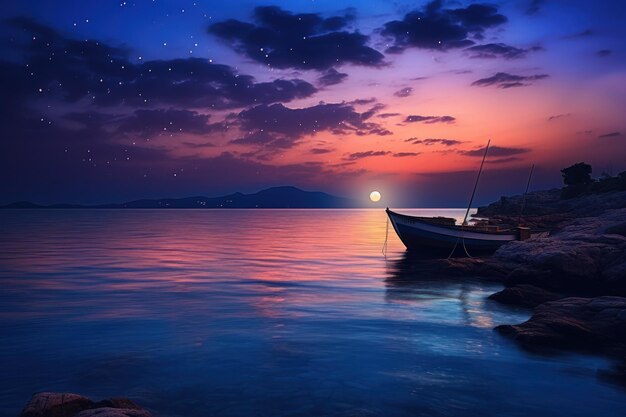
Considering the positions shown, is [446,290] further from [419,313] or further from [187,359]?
[187,359]

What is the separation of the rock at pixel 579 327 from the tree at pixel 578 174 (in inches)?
4670

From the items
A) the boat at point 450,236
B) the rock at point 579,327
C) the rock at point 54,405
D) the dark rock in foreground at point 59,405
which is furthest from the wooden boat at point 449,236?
the rock at point 54,405

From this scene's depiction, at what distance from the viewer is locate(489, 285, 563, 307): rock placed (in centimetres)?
1836

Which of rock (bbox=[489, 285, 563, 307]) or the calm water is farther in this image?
rock (bbox=[489, 285, 563, 307])

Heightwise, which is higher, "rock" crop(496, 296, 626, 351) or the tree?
the tree

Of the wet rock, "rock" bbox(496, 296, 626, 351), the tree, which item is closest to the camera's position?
"rock" bbox(496, 296, 626, 351)

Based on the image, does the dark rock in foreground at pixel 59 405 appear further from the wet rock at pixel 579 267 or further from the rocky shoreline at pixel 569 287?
the wet rock at pixel 579 267

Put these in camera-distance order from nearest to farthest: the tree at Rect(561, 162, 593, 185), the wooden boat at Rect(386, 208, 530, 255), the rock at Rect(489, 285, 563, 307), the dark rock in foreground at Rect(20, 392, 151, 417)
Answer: the dark rock in foreground at Rect(20, 392, 151, 417) < the rock at Rect(489, 285, 563, 307) < the wooden boat at Rect(386, 208, 530, 255) < the tree at Rect(561, 162, 593, 185)

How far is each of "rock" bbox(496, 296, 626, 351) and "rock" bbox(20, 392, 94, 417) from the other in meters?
10.9

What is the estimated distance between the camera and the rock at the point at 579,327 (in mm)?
12656

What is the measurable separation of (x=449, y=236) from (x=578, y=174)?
99001mm

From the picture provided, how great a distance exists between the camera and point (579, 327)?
505 inches

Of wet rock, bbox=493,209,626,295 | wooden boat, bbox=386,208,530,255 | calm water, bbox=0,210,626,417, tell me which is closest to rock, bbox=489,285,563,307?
calm water, bbox=0,210,626,417

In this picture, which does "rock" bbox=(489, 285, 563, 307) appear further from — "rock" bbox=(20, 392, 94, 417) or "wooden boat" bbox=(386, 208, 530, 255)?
"wooden boat" bbox=(386, 208, 530, 255)
